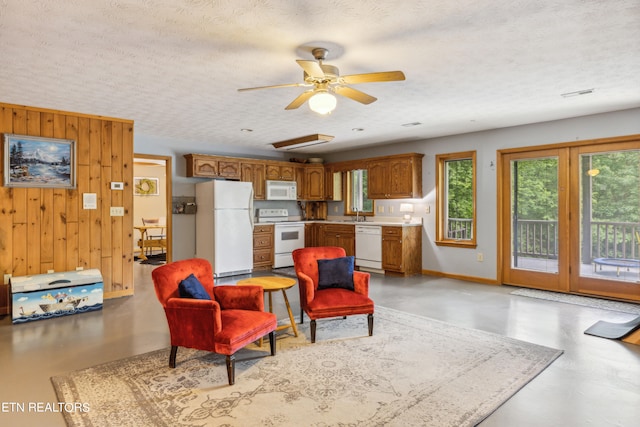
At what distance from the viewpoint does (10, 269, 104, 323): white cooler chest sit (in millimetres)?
4090

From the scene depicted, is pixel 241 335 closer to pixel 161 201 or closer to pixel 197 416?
pixel 197 416

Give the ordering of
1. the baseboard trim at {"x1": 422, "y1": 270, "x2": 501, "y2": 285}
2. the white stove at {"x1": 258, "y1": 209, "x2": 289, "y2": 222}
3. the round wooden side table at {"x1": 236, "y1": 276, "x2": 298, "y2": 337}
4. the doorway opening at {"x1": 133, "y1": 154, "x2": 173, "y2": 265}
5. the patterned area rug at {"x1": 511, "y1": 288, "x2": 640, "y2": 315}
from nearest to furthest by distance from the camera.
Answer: the round wooden side table at {"x1": 236, "y1": 276, "x2": 298, "y2": 337}, the patterned area rug at {"x1": 511, "y1": 288, "x2": 640, "y2": 315}, the baseboard trim at {"x1": 422, "y1": 270, "x2": 501, "y2": 285}, the white stove at {"x1": 258, "y1": 209, "x2": 289, "y2": 222}, the doorway opening at {"x1": 133, "y1": 154, "x2": 173, "y2": 265}

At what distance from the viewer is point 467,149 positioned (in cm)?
628

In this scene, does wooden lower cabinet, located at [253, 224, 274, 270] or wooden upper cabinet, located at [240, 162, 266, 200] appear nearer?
wooden lower cabinet, located at [253, 224, 274, 270]

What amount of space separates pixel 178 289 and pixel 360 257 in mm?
4642

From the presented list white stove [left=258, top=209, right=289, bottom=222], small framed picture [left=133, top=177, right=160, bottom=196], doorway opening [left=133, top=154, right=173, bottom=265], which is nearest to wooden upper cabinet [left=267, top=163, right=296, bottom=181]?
white stove [left=258, top=209, right=289, bottom=222]

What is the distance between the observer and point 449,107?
4.61 meters

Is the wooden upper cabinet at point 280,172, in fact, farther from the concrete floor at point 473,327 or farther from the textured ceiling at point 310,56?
the concrete floor at point 473,327

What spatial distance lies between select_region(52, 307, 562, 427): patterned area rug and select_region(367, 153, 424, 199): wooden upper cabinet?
361 centimetres

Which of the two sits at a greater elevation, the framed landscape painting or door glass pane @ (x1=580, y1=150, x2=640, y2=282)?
the framed landscape painting

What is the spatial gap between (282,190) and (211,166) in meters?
1.54

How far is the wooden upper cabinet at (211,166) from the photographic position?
6770 mm

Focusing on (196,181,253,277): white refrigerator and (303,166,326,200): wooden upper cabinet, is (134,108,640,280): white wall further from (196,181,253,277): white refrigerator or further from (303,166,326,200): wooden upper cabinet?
(303,166,326,200): wooden upper cabinet

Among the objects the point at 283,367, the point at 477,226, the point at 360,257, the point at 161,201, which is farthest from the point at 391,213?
the point at 161,201
